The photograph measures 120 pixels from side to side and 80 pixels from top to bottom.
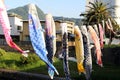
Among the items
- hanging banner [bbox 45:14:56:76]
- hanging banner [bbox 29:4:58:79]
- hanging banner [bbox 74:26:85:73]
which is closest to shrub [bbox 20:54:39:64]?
hanging banner [bbox 74:26:85:73]

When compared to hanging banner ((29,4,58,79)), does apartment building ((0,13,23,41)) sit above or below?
below

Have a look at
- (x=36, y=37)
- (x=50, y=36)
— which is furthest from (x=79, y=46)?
(x=36, y=37)

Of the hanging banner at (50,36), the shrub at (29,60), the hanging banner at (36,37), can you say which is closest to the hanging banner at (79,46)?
the hanging banner at (50,36)

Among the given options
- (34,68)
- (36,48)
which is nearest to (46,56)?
(36,48)

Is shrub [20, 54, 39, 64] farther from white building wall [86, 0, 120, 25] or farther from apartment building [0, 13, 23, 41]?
white building wall [86, 0, 120, 25]

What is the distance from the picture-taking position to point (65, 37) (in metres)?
15.6

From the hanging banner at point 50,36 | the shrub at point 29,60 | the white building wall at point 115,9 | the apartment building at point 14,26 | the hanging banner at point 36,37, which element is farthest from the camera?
the white building wall at point 115,9

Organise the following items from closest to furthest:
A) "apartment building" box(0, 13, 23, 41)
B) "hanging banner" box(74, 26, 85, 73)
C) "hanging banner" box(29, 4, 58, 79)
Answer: "hanging banner" box(29, 4, 58, 79) < "hanging banner" box(74, 26, 85, 73) < "apartment building" box(0, 13, 23, 41)

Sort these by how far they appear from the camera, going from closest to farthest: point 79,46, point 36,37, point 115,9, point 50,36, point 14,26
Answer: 1. point 36,37
2. point 50,36
3. point 79,46
4. point 14,26
5. point 115,9

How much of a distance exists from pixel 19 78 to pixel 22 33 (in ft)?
105

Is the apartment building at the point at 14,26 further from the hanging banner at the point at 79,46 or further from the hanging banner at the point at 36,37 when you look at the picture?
the hanging banner at the point at 36,37

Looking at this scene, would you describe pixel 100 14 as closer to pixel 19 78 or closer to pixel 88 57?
pixel 19 78

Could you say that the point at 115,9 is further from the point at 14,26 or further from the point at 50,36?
the point at 50,36

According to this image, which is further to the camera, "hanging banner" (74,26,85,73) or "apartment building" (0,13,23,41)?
"apartment building" (0,13,23,41)
